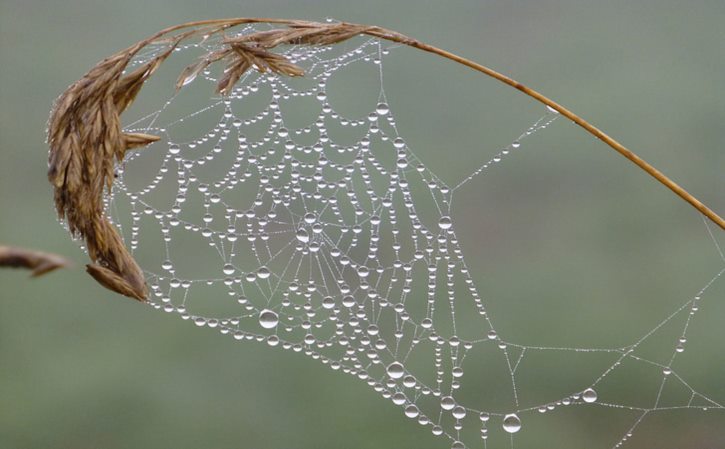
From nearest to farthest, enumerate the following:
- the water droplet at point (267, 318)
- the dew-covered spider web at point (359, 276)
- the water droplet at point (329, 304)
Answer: the water droplet at point (267, 318) → the water droplet at point (329, 304) → the dew-covered spider web at point (359, 276)

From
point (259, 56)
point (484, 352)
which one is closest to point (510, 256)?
point (484, 352)

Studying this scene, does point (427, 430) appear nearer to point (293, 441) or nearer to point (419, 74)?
point (293, 441)

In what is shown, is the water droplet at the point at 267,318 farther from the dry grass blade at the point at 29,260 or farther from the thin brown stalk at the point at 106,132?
the dry grass blade at the point at 29,260

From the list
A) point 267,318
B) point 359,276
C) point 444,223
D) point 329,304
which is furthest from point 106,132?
point 359,276

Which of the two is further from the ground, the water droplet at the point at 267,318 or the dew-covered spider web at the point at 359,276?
the water droplet at the point at 267,318

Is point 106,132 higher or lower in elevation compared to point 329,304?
higher

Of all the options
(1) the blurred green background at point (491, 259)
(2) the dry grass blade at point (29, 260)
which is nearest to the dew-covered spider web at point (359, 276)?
(1) the blurred green background at point (491, 259)

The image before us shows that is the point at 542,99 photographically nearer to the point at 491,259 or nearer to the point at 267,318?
the point at 267,318
